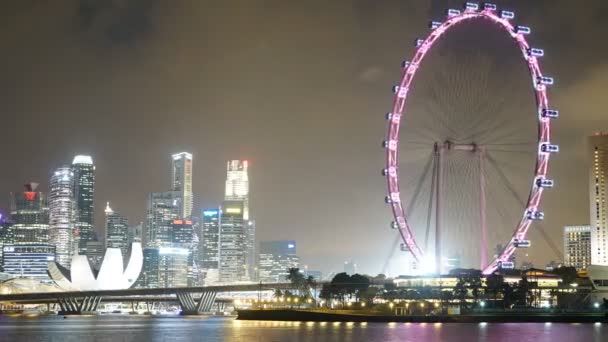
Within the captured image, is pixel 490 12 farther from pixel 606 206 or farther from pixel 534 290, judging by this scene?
pixel 606 206

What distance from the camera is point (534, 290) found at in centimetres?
12469

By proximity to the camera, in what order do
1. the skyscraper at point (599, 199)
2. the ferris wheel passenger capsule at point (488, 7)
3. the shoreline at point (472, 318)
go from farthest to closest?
the skyscraper at point (599, 199), the shoreline at point (472, 318), the ferris wheel passenger capsule at point (488, 7)

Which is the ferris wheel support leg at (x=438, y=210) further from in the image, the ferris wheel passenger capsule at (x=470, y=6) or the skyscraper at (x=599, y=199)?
the skyscraper at (x=599, y=199)

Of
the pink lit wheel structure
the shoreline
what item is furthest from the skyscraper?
the pink lit wheel structure

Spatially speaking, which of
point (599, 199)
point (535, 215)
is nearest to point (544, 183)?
point (535, 215)

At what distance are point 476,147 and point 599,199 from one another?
78.1 m

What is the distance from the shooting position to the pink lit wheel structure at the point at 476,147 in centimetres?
8144

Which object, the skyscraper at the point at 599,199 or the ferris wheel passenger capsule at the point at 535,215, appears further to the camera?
the skyscraper at the point at 599,199

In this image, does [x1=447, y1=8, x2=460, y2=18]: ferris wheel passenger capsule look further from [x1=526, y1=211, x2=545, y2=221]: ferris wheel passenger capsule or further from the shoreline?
the shoreline

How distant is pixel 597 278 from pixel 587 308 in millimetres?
8436

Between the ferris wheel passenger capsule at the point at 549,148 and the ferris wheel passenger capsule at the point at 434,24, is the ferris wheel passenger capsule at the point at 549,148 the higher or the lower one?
the lower one

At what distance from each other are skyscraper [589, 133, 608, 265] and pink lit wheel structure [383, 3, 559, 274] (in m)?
65.0

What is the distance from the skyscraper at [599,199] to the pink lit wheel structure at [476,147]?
65047 mm

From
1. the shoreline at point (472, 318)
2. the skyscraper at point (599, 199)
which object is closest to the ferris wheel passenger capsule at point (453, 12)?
the shoreline at point (472, 318)
